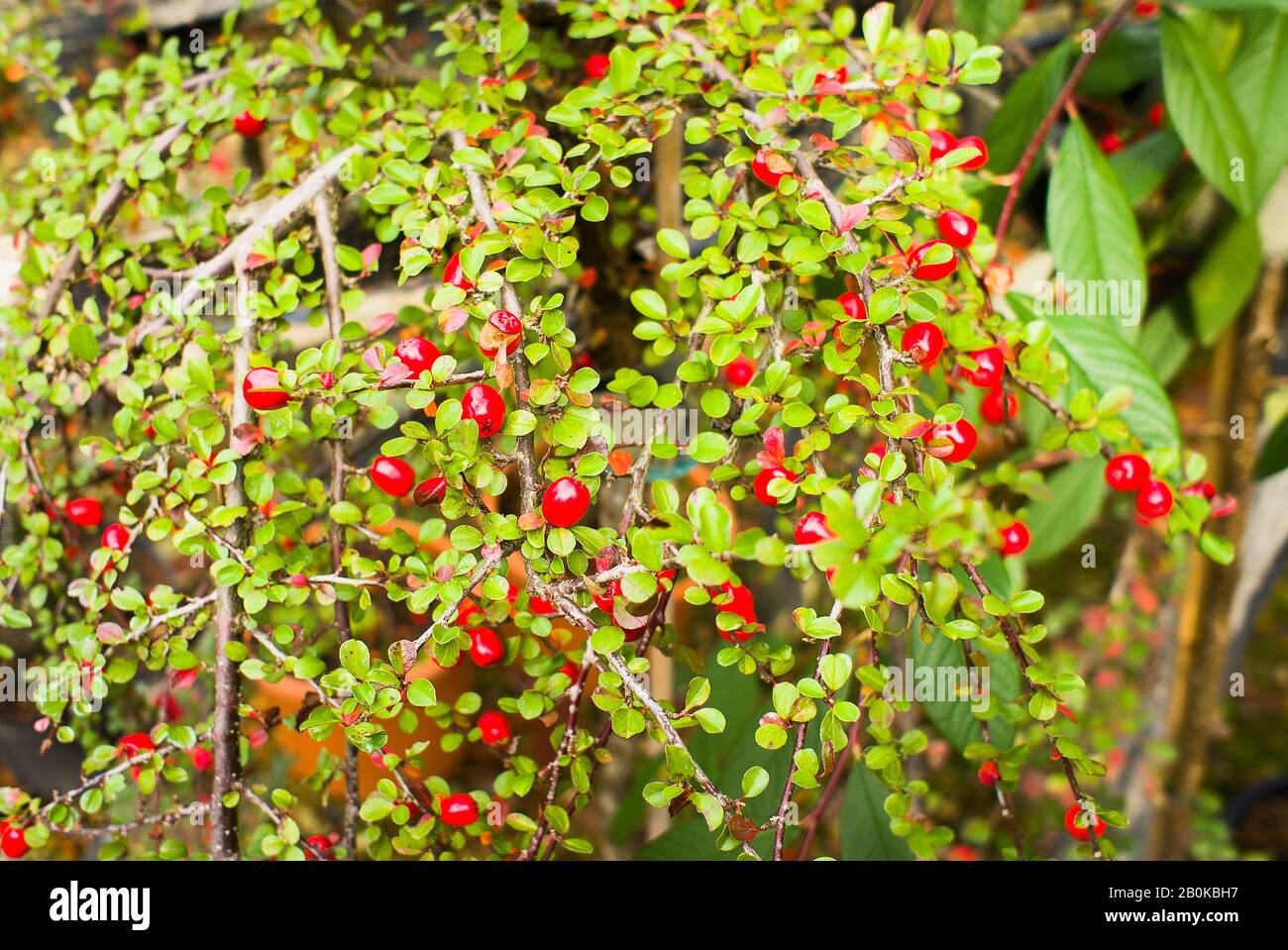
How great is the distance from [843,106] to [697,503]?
1.14 ft

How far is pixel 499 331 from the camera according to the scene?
504mm

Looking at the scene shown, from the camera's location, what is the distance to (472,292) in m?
0.53

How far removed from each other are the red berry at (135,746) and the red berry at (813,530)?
0.50 metres

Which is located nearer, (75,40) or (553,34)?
(553,34)

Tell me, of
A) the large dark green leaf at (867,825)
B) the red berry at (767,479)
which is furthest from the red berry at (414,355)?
the large dark green leaf at (867,825)

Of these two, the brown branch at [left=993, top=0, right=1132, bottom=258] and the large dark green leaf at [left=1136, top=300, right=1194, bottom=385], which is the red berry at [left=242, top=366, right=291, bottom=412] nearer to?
the brown branch at [left=993, top=0, right=1132, bottom=258]

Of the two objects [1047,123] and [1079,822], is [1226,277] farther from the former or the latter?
[1079,822]

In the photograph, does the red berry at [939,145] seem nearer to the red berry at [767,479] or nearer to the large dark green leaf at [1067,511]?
the red berry at [767,479]

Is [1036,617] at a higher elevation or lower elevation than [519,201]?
lower

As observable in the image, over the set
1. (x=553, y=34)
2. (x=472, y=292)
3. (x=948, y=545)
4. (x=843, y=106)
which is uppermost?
(x=553, y=34)

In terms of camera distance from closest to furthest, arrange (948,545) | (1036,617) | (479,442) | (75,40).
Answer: (948,545) < (479,442) < (75,40) < (1036,617)

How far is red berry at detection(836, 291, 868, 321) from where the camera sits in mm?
561
